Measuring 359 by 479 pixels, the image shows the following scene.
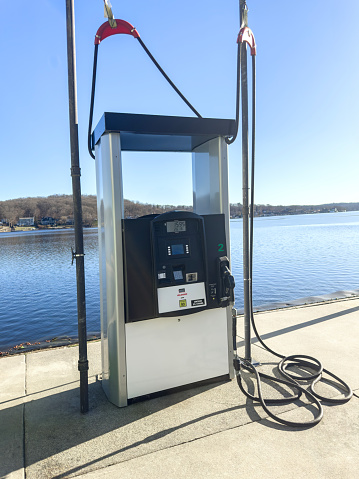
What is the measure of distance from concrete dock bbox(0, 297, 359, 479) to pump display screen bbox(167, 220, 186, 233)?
1.59 m

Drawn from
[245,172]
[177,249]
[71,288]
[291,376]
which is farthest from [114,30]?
[71,288]

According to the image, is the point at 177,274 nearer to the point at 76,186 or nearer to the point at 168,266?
the point at 168,266

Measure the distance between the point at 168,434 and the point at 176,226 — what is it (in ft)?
5.76

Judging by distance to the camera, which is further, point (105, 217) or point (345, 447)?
point (105, 217)

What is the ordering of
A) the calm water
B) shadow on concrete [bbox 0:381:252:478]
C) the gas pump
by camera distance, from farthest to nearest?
the calm water < the gas pump < shadow on concrete [bbox 0:381:252:478]

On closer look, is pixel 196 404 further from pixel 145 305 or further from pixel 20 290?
pixel 20 290

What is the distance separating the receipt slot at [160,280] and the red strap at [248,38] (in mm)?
907

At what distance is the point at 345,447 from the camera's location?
8.88ft

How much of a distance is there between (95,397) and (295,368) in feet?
7.12

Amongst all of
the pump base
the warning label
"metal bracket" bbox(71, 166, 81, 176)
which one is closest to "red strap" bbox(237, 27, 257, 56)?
"metal bracket" bbox(71, 166, 81, 176)

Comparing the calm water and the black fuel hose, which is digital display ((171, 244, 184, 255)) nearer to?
the black fuel hose

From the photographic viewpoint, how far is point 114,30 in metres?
3.50

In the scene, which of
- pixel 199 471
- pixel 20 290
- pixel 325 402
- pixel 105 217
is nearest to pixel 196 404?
pixel 199 471

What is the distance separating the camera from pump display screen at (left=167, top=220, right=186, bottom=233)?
348cm
